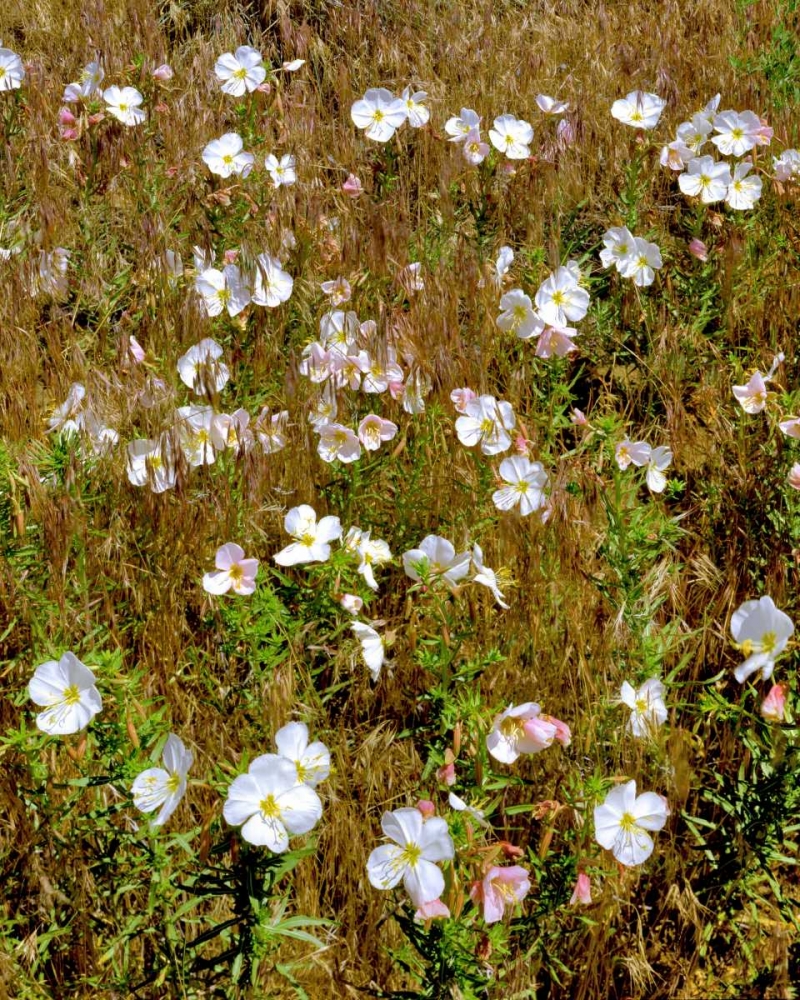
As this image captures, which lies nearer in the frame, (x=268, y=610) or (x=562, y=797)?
(x=562, y=797)

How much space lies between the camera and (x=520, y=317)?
2.93 meters

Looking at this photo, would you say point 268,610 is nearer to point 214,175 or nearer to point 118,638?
point 118,638

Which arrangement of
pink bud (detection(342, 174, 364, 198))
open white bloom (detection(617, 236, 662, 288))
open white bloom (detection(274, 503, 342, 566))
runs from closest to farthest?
open white bloom (detection(274, 503, 342, 566)) < open white bloom (detection(617, 236, 662, 288)) < pink bud (detection(342, 174, 364, 198))

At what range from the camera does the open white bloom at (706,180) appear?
331 cm

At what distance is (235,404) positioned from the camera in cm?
294

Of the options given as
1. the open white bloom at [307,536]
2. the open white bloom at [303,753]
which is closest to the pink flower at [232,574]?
the open white bloom at [307,536]

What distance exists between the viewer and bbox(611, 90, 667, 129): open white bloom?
11.9 feet

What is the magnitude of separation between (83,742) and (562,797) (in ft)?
3.14

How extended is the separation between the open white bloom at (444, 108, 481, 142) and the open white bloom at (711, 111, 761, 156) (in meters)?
0.85

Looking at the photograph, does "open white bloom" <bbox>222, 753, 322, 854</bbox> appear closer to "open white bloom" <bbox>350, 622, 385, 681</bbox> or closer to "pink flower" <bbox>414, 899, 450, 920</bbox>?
"pink flower" <bbox>414, 899, 450, 920</bbox>

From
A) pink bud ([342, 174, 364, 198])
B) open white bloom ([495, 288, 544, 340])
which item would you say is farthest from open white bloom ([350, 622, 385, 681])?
pink bud ([342, 174, 364, 198])

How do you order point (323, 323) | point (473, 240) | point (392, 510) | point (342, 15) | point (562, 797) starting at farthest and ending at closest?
point (342, 15) < point (473, 240) < point (323, 323) < point (392, 510) < point (562, 797)

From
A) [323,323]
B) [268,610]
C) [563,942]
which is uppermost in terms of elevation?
[323,323]

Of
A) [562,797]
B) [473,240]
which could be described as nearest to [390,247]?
[473,240]
